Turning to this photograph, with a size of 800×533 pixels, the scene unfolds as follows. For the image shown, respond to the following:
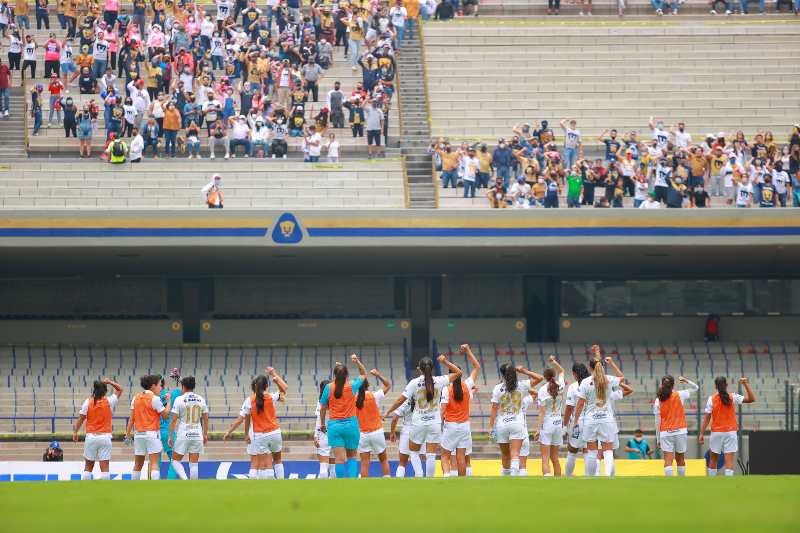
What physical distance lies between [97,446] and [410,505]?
828cm

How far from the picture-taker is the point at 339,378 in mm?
18016

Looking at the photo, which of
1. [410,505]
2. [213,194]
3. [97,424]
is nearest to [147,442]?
[97,424]

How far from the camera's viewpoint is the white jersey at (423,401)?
1866 cm

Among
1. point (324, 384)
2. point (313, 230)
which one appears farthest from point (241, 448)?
point (324, 384)

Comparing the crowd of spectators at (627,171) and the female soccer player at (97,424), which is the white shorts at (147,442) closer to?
the female soccer player at (97,424)

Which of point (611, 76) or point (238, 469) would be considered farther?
point (611, 76)

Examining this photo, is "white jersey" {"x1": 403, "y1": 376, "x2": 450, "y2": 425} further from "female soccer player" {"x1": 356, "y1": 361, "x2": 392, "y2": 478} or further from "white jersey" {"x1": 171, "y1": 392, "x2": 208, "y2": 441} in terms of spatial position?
"white jersey" {"x1": 171, "y1": 392, "x2": 208, "y2": 441}

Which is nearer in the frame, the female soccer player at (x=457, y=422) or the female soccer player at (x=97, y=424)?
the female soccer player at (x=457, y=422)

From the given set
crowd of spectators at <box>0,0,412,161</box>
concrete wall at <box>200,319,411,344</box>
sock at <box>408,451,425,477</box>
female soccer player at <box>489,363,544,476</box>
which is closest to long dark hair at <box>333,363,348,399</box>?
sock at <box>408,451,425,477</box>

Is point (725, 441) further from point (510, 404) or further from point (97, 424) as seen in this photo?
point (97, 424)

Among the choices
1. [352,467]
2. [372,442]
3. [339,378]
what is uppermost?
[339,378]

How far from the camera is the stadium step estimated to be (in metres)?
35.7

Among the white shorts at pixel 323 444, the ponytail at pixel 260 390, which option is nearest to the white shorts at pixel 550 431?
the white shorts at pixel 323 444

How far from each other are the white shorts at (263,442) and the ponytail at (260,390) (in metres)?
0.39
